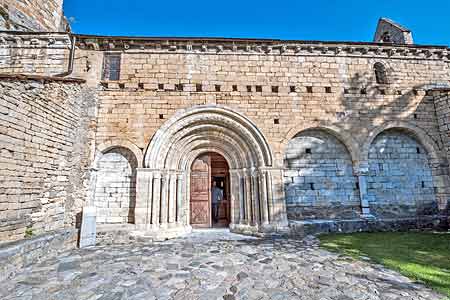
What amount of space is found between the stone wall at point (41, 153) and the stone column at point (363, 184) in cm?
796

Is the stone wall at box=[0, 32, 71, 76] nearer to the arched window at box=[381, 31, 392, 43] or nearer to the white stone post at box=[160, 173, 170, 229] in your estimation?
the white stone post at box=[160, 173, 170, 229]

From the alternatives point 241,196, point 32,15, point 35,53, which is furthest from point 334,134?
point 32,15

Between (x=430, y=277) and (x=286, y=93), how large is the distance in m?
5.33

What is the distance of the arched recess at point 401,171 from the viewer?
6391 millimetres

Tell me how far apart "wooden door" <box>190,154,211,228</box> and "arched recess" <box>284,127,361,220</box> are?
8.18 feet

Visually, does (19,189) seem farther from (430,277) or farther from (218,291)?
(430,277)

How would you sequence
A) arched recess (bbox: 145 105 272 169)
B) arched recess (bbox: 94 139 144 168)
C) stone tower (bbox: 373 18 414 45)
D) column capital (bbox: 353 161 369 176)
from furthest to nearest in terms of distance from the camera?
stone tower (bbox: 373 18 414 45) < column capital (bbox: 353 161 369 176) < arched recess (bbox: 145 105 272 169) < arched recess (bbox: 94 139 144 168)

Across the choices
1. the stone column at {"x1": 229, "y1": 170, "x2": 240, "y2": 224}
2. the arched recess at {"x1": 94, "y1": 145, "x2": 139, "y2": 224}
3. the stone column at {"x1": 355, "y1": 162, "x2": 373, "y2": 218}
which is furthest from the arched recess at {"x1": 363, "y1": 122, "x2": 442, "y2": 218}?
the arched recess at {"x1": 94, "y1": 145, "x2": 139, "y2": 224}

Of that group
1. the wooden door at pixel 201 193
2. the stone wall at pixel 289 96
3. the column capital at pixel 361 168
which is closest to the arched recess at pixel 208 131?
the stone wall at pixel 289 96

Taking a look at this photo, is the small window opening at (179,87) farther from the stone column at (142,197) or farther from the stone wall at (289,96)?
the stone column at (142,197)

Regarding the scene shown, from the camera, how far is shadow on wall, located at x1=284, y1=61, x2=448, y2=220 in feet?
20.9

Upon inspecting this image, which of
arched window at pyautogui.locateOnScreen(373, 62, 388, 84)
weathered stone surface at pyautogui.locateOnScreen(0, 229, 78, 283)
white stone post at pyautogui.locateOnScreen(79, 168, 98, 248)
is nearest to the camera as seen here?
weathered stone surface at pyautogui.locateOnScreen(0, 229, 78, 283)

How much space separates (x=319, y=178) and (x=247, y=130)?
2.69 metres

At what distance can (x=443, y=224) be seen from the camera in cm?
606
